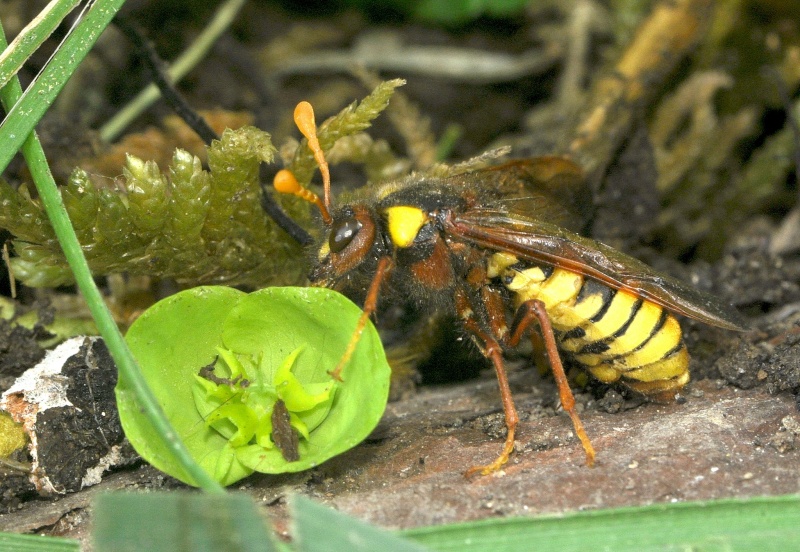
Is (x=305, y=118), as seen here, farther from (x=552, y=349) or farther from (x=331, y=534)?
(x=331, y=534)

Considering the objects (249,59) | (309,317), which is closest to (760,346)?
(309,317)

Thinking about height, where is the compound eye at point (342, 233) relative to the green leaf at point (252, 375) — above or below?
above

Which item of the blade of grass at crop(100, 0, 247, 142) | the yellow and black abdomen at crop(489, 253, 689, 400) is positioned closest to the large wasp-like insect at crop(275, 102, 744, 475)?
the yellow and black abdomen at crop(489, 253, 689, 400)

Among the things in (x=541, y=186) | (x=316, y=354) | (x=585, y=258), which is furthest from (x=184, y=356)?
(x=541, y=186)

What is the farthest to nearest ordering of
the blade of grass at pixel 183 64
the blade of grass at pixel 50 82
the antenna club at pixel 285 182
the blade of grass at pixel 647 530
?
1. the blade of grass at pixel 183 64
2. the antenna club at pixel 285 182
3. the blade of grass at pixel 50 82
4. the blade of grass at pixel 647 530

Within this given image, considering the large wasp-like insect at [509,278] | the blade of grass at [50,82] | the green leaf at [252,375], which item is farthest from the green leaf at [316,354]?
the blade of grass at [50,82]

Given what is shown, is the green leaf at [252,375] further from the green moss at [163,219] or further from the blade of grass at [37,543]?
the green moss at [163,219]
